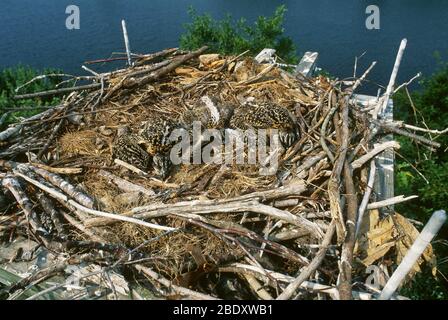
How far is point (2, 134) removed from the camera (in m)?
4.32

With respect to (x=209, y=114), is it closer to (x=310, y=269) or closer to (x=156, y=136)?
(x=156, y=136)

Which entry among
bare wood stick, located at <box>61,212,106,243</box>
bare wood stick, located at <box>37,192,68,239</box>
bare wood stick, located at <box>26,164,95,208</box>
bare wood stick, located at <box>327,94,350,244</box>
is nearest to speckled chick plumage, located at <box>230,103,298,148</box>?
bare wood stick, located at <box>327,94,350,244</box>

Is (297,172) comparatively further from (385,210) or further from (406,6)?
(406,6)

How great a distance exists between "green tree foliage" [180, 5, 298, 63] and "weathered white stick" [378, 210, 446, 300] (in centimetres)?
1339

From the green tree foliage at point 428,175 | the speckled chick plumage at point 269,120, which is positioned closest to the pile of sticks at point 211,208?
the speckled chick plumage at point 269,120

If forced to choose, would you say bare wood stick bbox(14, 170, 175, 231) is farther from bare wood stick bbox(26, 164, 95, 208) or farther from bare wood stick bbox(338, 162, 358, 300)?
bare wood stick bbox(338, 162, 358, 300)

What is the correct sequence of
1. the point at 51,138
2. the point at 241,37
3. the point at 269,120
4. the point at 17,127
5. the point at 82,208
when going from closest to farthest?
1. the point at 82,208
2. the point at 269,120
3. the point at 51,138
4. the point at 17,127
5. the point at 241,37

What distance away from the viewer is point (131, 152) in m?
4.07

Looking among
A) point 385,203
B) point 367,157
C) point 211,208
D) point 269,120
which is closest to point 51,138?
point 211,208

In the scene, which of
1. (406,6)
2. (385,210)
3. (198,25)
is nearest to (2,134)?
(385,210)

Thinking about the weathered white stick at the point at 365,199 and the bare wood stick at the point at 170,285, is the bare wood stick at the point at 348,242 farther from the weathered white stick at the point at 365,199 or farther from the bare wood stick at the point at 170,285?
the bare wood stick at the point at 170,285

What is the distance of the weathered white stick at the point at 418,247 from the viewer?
2324mm

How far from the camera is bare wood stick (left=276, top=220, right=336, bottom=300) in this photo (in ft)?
8.65

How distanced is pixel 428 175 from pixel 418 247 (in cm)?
942
